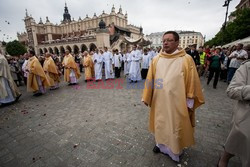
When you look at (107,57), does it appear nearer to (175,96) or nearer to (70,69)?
(70,69)

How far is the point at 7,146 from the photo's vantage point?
2.85 meters

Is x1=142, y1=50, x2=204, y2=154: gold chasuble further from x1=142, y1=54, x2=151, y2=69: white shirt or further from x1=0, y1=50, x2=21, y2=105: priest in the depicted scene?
x1=142, y1=54, x2=151, y2=69: white shirt

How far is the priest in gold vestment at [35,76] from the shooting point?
613cm

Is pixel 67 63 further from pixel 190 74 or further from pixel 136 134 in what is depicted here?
pixel 190 74

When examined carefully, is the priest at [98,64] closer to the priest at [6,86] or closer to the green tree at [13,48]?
the priest at [6,86]

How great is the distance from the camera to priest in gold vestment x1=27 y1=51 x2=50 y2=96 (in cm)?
613

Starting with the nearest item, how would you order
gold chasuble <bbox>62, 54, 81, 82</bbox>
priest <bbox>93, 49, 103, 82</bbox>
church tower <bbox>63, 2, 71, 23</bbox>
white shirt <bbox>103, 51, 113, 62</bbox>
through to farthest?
gold chasuble <bbox>62, 54, 81, 82</bbox> → priest <bbox>93, 49, 103, 82</bbox> → white shirt <bbox>103, 51, 113, 62</bbox> → church tower <bbox>63, 2, 71, 23</bbox>

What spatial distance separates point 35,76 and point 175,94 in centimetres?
677

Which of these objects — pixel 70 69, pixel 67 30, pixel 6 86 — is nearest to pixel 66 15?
pixel 67 30

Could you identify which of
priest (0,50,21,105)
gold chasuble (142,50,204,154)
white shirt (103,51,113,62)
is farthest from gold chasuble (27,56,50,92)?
gold chasuble (142,50,204,154)

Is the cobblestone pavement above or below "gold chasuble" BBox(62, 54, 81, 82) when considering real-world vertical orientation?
below

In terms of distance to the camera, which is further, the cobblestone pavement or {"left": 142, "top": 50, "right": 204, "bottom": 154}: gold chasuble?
the cobblestone pavement

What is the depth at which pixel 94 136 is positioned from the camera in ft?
10.1

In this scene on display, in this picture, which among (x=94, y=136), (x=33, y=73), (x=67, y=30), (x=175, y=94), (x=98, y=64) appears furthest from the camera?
(x=67, y=30)
